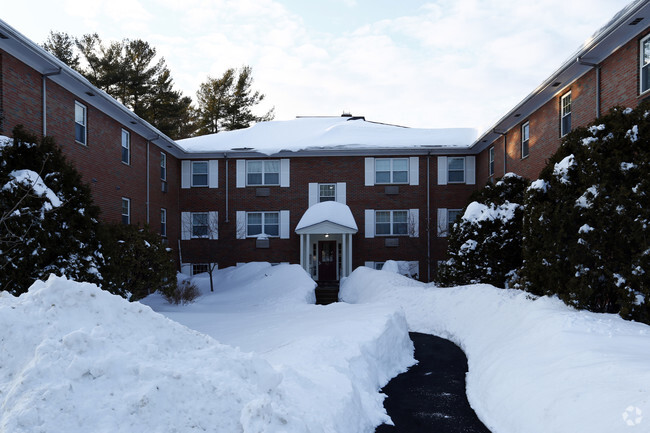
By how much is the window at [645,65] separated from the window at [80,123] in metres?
17.7

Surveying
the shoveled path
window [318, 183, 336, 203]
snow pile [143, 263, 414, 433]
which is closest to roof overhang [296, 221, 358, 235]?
window [318, 183, 336, 203]

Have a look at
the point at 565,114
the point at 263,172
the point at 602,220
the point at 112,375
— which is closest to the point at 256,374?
the point at 112,375

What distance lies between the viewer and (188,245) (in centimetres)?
2572

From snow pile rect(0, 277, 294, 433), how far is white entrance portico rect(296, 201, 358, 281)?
17.9 metres

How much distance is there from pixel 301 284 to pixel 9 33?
13.6 m

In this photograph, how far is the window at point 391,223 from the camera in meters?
25.3

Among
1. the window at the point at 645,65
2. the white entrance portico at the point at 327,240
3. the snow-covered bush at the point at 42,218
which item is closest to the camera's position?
the snow-covered bush at the point at 42,218

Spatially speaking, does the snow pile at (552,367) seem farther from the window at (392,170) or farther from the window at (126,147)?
the window at (126,147)

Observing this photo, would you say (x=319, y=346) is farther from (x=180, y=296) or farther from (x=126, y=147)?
(x=126, y=147)

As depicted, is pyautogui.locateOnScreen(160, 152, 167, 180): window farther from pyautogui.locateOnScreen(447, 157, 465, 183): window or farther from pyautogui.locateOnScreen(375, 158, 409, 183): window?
pyautogui.locateOnScreen(447, 157, 465, 183): window

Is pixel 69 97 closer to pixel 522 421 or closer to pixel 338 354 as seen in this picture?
pixel 338 354

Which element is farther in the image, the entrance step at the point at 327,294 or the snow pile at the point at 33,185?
the entrance step at the point at 327,294

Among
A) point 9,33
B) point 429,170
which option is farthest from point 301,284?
point 9,33

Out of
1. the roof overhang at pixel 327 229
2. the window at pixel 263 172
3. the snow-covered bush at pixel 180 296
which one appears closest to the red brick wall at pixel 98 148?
the snow-covered bush at pixel 180 296
